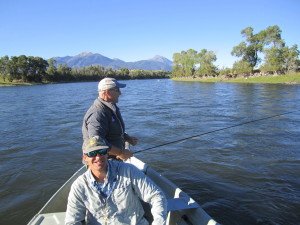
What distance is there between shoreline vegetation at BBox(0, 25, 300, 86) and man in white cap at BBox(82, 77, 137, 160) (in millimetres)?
55768

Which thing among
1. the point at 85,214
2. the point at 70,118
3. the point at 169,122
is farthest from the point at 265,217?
the point at 70,118

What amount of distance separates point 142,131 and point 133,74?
155m

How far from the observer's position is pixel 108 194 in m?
3.79

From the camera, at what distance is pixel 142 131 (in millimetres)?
16969

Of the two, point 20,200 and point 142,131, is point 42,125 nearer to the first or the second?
point 142,131

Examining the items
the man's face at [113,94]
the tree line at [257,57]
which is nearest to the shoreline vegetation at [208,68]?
the tree line at [257,57]

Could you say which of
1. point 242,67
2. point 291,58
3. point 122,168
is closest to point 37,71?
point 242,67

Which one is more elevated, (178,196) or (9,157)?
(178,196)

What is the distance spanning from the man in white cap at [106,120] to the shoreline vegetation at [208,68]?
55.8m

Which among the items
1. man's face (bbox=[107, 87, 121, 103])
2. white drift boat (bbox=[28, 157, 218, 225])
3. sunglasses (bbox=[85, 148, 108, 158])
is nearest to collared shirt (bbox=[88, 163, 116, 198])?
sunglasses (bbox=[85, 148, 108, 158])

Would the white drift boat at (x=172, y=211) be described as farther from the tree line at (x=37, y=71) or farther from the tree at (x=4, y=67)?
the tree at (x=4, y=67)

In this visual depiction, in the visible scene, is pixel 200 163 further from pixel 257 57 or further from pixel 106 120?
pixel 257 57

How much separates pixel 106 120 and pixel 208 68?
320 feet

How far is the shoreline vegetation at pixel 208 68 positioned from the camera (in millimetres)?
68250
